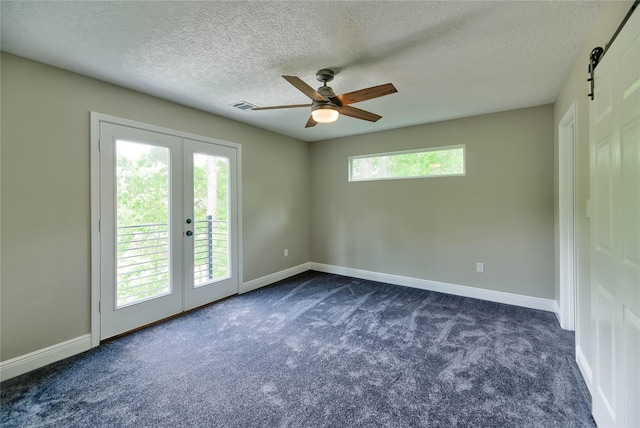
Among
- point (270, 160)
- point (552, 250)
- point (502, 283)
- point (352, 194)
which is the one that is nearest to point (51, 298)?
point (270, 160)

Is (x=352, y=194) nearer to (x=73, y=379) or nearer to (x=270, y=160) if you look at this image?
(x=270, y=160)

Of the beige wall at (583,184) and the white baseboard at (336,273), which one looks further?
the white baseboard at (336,273)

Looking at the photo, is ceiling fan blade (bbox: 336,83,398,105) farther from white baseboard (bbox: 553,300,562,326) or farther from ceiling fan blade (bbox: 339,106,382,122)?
white baseboard (bbox: 553,300,562,326)

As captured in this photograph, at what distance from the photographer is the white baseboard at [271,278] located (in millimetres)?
4071

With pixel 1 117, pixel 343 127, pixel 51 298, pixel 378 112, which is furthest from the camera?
pixel 343 127

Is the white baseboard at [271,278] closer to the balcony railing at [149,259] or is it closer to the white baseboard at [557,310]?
the balcony railing at [149,259]

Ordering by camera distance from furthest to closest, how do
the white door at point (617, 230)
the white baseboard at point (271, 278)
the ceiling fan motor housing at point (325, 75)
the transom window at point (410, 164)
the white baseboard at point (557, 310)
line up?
the white baseboard at point (271, 278)
the transom window at point (410, 164)
the white baseboard at point (557, 310)
the ceiling fan motor housing at point (325, 75)
the white door at point (617, 230)

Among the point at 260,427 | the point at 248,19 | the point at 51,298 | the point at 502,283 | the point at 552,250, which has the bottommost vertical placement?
the point at 260,427

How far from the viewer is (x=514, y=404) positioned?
1.79 metres

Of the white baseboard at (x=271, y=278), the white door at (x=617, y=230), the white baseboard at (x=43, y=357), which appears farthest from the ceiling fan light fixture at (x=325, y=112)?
the white baseboard at (x=43, y=357)

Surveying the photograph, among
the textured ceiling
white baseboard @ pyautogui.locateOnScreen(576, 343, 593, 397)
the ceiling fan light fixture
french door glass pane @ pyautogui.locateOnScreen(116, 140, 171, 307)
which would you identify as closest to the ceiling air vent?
the textured ceiling

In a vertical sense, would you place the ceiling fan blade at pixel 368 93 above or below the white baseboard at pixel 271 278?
above

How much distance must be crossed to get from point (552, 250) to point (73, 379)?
16.1 ft

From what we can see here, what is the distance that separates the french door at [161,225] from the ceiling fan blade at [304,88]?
1.90 meters
